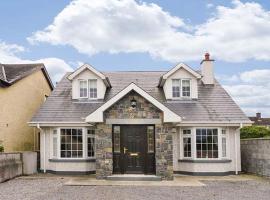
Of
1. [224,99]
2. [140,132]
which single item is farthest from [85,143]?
[224,99]

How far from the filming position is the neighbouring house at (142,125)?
61.8 feet

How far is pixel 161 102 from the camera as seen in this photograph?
22.1 metres

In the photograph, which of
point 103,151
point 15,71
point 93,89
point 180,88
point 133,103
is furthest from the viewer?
point 15,71

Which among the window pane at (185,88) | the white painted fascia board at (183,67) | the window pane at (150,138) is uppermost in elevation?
the white painted fascia board at (183,67)

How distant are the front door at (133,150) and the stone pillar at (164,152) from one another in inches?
20.6

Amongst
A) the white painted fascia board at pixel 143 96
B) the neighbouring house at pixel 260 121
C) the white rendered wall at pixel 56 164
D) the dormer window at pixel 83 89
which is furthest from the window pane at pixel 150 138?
the neighbouring house at pixel 260 121

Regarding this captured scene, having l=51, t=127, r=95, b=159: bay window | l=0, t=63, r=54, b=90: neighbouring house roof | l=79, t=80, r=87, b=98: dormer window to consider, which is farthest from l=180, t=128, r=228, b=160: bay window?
l=0, t=63, r=54, b=90: neighbouring house roof

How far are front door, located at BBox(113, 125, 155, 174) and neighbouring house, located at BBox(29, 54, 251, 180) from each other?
0.03 m

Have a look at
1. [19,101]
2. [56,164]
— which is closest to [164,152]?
[56,164]

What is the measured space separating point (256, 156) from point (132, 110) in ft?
22.8

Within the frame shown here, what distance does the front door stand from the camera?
19.1 m

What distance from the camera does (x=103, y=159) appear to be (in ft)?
61.6

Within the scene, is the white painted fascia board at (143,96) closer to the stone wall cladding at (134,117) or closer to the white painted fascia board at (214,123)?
the stone wall cladding at (134,117)

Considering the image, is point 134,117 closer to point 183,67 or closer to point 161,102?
point 161,102
